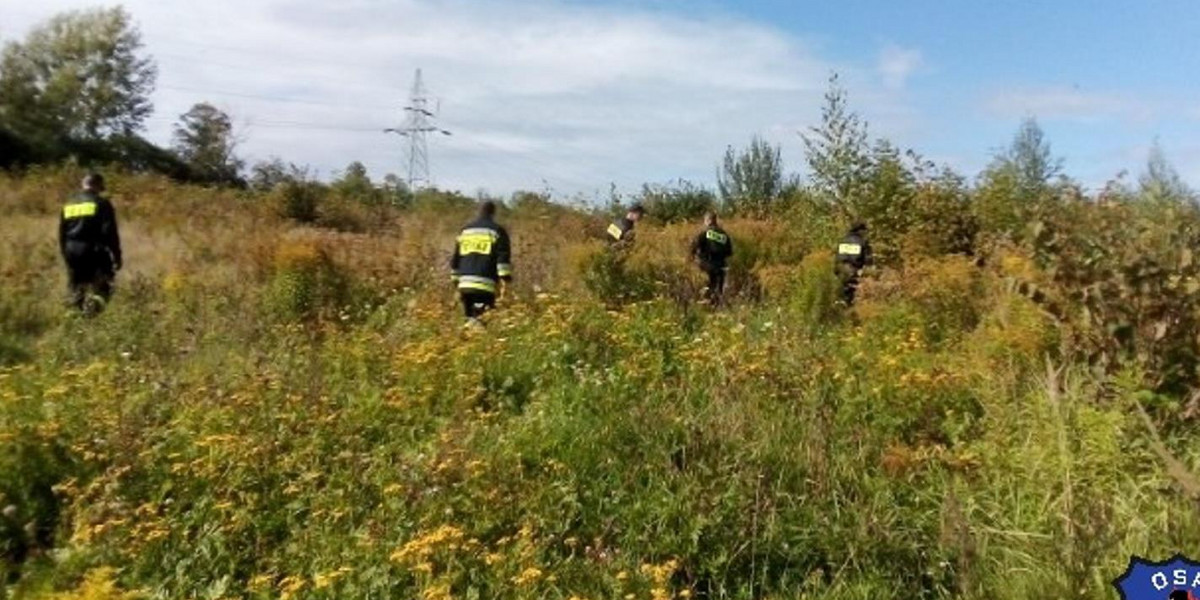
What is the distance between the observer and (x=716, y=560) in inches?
183

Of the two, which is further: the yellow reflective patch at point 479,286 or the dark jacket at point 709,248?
the dark jacket at point 709,248

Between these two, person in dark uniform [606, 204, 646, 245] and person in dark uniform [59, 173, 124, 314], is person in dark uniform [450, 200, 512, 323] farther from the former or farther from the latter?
person in dark uniform [59, 173, 124, 314]

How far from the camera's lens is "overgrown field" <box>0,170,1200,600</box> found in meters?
4.46

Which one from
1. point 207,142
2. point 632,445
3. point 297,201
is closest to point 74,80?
point 207,142

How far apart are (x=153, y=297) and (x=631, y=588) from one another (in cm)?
795

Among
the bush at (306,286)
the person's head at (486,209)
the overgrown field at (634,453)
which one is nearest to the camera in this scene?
the overgrown field at (634,453)

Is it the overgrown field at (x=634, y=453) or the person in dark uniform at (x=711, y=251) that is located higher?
the person in dark uniform at (x=711, y=251)

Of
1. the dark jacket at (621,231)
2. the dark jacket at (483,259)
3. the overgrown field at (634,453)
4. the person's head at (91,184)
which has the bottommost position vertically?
the overgrown field at (634,453)

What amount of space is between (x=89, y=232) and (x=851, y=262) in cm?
924

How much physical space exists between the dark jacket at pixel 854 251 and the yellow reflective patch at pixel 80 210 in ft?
29.3

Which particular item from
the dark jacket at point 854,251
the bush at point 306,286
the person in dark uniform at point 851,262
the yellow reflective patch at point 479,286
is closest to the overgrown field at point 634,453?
the bush at point 306,286

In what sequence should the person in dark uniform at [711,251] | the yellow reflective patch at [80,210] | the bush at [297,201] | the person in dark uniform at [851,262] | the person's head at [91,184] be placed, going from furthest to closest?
the bush at [297,201], the person in dark uniform at [711,251], the person in dark uniform at [851,262], the person's head at [91,184], the yellow reflective patch at [80,210]

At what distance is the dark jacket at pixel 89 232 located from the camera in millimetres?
10820

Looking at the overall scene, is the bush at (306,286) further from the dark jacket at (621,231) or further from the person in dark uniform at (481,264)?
the dark jacket at (621,231)
